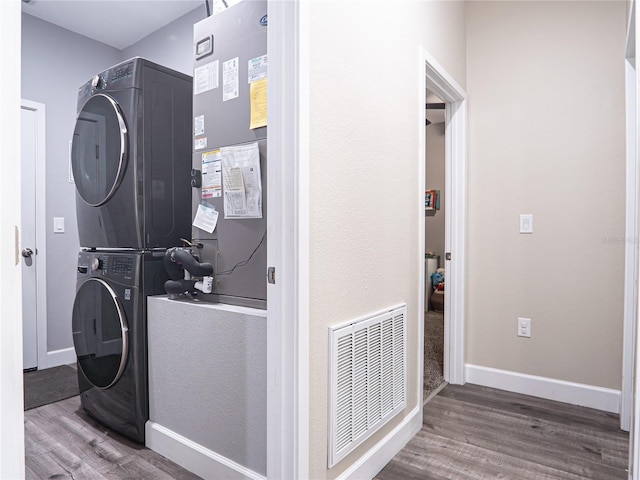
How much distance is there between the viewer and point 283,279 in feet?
4.27

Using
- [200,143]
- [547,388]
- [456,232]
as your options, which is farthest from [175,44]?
[547,388]

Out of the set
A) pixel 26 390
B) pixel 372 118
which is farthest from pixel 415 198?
pixel 26 390

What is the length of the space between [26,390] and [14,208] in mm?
2695

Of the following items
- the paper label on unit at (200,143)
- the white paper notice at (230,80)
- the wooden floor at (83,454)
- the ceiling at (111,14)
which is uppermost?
the ceiling at (111,14)

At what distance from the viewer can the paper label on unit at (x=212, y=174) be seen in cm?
172

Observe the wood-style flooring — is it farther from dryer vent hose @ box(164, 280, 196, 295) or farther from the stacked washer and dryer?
dryer vent hose @ box(164, 280, 196, 295)

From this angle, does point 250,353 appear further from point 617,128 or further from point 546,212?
point 617,128

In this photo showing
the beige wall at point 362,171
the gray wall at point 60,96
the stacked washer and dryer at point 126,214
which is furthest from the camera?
the gray wall at point 60,96

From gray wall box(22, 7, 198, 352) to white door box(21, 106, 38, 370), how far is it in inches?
3.9

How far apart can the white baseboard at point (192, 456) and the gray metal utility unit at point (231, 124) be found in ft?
Result: 2.07

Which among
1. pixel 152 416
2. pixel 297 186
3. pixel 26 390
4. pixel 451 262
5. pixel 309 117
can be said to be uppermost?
pixel 309 117

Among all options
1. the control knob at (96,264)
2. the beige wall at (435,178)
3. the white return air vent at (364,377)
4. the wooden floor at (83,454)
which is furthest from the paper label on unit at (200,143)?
the beige wall at (435,178)

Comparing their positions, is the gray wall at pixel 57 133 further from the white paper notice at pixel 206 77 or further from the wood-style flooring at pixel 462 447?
the white paper notice at pixel 206 77

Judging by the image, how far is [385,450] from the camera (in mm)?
1795
